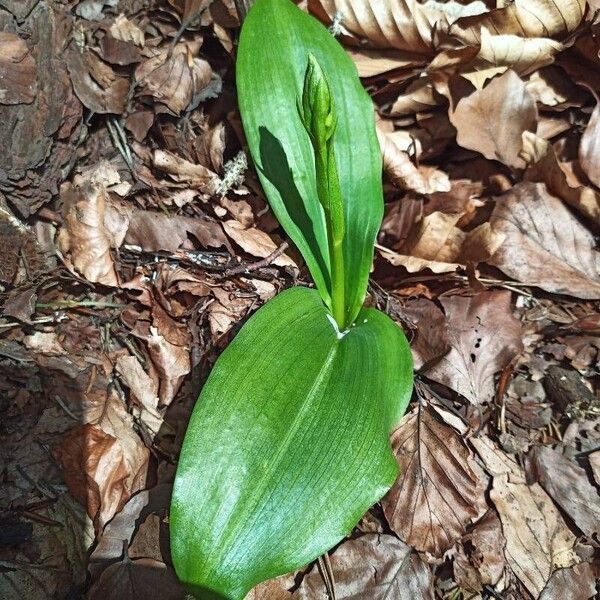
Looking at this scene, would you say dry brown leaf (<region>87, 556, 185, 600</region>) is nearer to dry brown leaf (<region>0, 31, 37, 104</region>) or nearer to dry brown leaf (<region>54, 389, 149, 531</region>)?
dry brown leaf (<region>54, 389, 149, 531</region>)

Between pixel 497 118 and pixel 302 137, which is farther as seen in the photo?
pixel 497 118

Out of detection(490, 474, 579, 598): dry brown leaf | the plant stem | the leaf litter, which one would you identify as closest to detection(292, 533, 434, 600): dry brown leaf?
the leaf litter

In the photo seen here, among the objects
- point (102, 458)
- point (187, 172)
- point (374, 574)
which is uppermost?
point (187, 172)

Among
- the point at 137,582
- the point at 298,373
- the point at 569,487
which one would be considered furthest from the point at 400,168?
the point at 137,582

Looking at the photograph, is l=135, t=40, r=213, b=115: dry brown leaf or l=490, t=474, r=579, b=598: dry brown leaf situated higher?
l=135, t=40, r=213, b=115: dry brown leaf

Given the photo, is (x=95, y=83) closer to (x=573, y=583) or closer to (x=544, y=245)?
(x=544, y=245)

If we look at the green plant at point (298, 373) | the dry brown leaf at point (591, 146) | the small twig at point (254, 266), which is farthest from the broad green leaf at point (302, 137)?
the dry brown leaf at point (591, 146)

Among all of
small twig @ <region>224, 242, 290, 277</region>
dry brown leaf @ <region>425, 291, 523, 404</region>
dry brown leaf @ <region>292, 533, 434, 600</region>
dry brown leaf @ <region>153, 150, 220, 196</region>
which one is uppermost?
dry brown leaf @ <region>153, 150, 220, 196</region>
